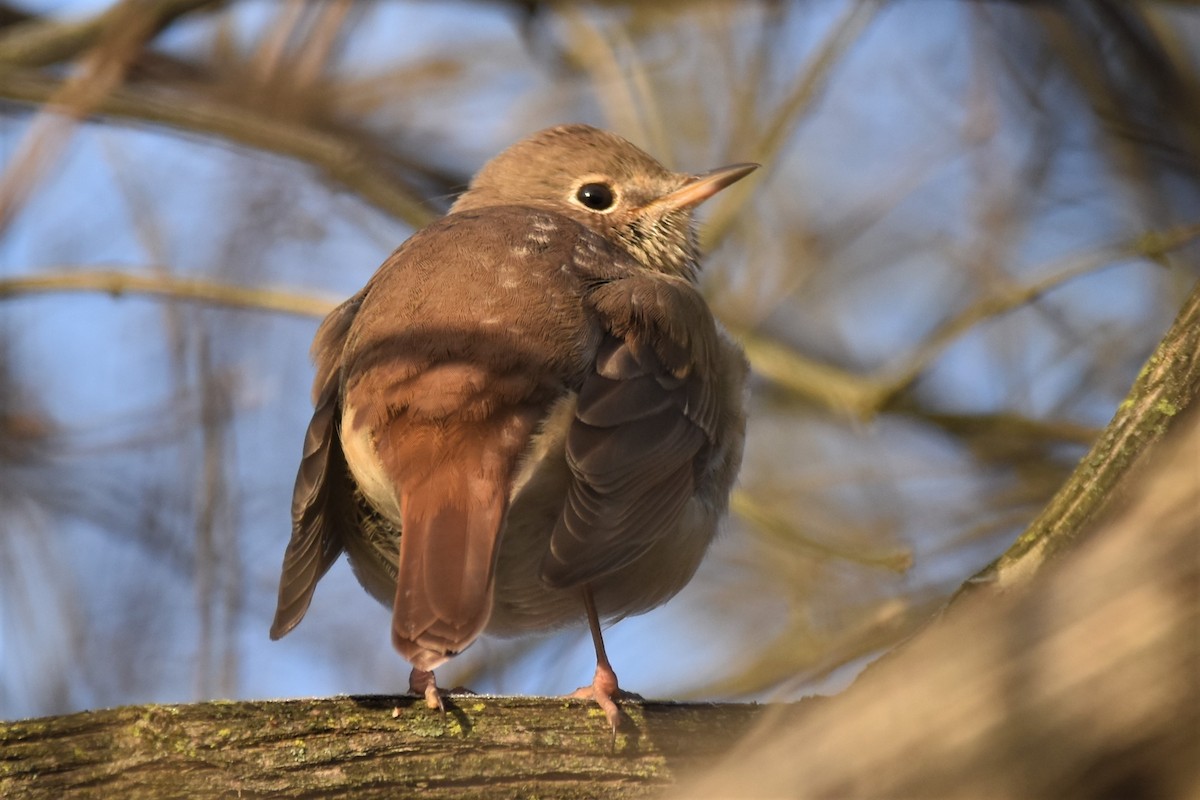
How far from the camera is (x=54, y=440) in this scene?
6152mm

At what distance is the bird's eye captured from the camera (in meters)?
4.98

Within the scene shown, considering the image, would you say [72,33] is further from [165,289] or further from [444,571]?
[444,571]

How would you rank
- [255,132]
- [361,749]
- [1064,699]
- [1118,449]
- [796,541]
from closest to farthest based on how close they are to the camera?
[1064,699] < [1118,449] < [361,749] < [796,541] < [255,132]

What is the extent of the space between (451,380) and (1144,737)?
2.39 metres

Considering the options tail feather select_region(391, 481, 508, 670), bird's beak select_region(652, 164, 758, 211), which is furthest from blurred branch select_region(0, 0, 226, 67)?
tail feather select_region(391, 481, 508, 670)

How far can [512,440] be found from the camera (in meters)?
3.39

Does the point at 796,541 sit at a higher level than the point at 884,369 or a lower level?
lower

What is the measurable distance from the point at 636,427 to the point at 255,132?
96.0 inches

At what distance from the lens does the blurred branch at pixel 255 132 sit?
522cm

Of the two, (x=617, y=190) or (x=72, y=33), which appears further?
(x=72, y=33)

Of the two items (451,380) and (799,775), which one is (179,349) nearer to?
(451,380)

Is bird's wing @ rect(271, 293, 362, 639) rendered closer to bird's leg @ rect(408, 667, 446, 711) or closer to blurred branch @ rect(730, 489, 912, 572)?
bird's leg @ rect(408, 667, 446, 711)

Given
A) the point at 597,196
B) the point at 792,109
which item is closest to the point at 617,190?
the point at 597,196

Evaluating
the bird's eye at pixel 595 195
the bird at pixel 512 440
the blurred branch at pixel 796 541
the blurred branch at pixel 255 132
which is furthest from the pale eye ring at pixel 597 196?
the blurred branch at pixel 796 541
